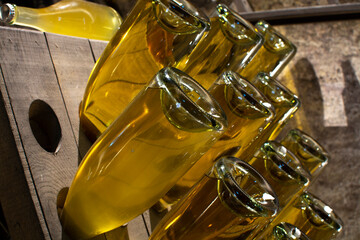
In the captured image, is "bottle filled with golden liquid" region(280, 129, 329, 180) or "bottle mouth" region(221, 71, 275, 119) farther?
"bottle filled with golden liquid" region(280, 129, 329, 180)

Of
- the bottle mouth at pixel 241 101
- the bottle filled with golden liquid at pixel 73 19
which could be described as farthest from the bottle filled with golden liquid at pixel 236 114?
the bottle filled with golden liquid at pixel 73 19

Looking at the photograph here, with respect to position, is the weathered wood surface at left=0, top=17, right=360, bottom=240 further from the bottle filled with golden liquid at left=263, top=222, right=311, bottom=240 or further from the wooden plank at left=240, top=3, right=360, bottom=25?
the wooden plank at left=240, top=3, right=360, bottom=25

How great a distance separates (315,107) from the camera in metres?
1.05

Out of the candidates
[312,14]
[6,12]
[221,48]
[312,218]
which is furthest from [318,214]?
[312,14]

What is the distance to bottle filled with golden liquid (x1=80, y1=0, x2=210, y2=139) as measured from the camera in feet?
1.49

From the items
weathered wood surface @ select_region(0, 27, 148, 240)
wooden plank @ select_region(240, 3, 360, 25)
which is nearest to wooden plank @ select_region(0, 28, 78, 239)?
weathered wood surface @ select_region(0, 27, 148, 240)

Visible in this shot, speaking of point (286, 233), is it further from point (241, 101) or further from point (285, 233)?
point (241, 101)

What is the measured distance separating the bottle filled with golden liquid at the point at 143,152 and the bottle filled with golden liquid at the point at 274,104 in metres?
0.16

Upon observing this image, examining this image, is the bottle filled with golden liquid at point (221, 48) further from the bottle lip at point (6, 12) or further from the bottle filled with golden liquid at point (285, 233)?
the bottle lip at point (6, 12)

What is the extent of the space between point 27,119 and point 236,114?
215 millimetres

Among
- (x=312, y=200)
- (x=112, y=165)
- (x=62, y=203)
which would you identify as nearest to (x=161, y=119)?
(x=112, y=165)

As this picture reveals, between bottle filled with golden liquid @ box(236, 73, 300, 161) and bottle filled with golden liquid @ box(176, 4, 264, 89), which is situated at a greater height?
bottle filled with golden liquid @ box(176, 4, 264, 89)

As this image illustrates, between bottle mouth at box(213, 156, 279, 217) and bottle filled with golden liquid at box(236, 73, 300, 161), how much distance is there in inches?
4.6

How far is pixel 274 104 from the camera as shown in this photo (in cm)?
56
